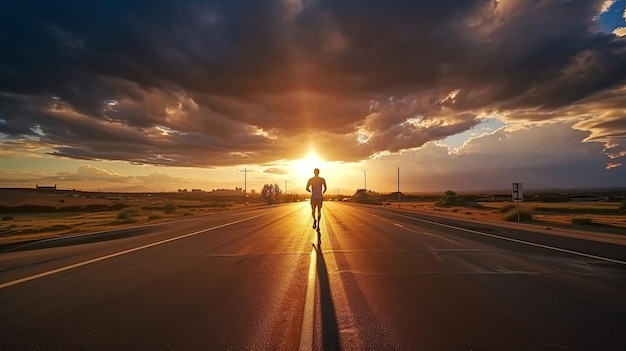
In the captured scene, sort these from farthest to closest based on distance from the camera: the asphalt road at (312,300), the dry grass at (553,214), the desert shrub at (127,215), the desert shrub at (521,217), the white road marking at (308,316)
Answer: the desert shrub at (127,215) < the desert shrub at (521,217) < the dry grass at (553,214) < the asphalt road at (312,300) < the white road marking at (308,316)

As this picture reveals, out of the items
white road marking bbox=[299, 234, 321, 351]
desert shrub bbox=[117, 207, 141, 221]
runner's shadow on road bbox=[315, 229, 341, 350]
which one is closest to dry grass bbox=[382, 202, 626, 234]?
runner's shadow on road bbox=[315, 229, 341, 350]

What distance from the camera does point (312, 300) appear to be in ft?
21.0

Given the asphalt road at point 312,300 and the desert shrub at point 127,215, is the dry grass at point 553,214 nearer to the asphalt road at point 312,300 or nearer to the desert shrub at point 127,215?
the asphalt road at point 312,300

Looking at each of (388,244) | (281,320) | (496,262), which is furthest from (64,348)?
(388,244)

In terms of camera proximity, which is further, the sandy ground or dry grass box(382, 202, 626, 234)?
dry grass box(382, 202, 626, 234)

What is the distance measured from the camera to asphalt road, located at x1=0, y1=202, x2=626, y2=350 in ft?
15.5

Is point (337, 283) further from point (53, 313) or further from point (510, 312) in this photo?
point (53, 313)

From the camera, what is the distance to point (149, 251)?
1187 cm

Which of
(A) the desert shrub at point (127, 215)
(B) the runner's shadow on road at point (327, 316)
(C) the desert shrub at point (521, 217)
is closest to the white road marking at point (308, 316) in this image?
(B) the runner's shadow on road at point (327, 316)

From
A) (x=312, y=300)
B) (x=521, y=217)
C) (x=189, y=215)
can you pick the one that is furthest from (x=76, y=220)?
(x=312, y=300)

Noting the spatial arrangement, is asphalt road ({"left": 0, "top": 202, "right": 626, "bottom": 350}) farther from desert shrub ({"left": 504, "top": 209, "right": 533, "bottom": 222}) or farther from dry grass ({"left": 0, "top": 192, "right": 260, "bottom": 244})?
desert shrub ({"left": 504, "top": 209, "right": 533, "bottom": 222})

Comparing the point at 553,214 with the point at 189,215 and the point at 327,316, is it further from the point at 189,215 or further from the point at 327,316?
the point at 327,316

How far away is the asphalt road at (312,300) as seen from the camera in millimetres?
4719

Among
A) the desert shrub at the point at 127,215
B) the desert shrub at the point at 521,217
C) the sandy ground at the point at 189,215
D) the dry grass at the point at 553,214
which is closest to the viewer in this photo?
the sandy ground at the point at 189,215
